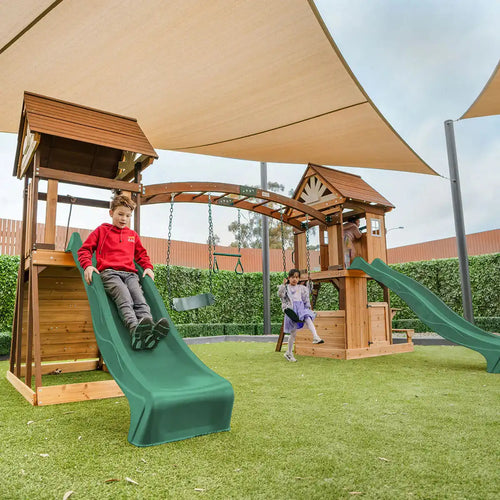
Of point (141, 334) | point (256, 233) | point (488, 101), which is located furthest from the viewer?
point (256, 233)

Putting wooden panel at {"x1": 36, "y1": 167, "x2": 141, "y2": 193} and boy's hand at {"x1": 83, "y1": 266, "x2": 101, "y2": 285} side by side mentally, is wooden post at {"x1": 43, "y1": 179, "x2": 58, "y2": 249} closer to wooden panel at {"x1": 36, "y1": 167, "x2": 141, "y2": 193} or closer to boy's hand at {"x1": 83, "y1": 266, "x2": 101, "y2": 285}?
wooden panel at {"x1": 36, "y1": 167, "x2": 141, "y2": 193}

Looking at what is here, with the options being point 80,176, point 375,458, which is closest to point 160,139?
point 80,176

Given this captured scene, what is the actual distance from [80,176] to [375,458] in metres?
3.63

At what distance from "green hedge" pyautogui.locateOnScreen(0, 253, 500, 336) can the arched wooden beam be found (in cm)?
457

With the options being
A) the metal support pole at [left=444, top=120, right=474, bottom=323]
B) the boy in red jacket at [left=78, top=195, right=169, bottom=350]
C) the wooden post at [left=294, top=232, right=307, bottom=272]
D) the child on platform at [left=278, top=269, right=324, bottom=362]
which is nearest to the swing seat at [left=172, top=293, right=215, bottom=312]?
the boy in red jacket at [left=78, top=195, right=169, bottom=350]

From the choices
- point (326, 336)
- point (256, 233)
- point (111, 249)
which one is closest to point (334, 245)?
point (326, 336)

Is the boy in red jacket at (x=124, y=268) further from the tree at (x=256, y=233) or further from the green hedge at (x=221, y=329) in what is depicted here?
the tree at (x=256, y=233)

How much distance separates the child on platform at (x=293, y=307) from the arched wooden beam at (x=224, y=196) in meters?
1.24

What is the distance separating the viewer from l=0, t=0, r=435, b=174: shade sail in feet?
12.9

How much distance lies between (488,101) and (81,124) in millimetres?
5704

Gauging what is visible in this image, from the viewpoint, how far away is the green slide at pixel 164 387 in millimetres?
2436

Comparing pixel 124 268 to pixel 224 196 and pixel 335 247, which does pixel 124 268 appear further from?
pixel 335 247

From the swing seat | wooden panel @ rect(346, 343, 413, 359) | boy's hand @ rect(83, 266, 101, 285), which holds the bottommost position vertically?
wooden panel @ rect(346, 343, 413, 359)

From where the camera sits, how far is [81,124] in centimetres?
421
